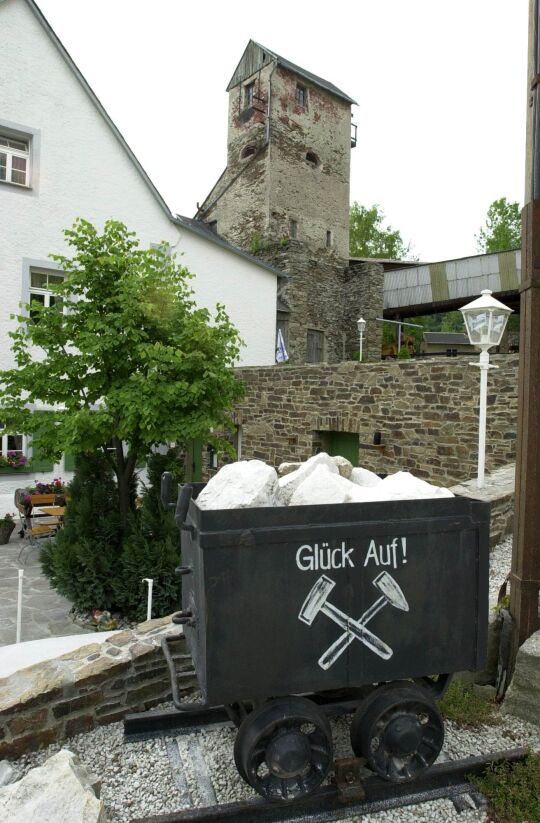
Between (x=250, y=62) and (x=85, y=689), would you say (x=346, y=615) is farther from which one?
(x=250, y=62)

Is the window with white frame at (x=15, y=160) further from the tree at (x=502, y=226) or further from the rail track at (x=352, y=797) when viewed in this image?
the tree at (x=502, y=226)

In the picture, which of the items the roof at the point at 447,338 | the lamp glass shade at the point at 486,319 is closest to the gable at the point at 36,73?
the lamp glass shade at the point at 486,319

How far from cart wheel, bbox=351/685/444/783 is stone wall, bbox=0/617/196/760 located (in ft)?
3.10

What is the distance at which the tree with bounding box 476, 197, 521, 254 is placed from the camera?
3466 cm

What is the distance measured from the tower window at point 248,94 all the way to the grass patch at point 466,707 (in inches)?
1157

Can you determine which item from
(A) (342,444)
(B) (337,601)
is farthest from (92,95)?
(B) (337,601)

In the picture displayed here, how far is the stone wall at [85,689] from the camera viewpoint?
3.05 metres

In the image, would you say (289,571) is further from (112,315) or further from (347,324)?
(347,324)

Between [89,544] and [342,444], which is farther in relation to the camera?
[342,444]

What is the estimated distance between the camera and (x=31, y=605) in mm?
7449

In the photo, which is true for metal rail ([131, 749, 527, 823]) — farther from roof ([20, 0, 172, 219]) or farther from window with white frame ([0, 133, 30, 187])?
roof ([20, 0, 172, 219])

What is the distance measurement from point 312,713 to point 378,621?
1.61 ft

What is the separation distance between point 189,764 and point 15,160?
12.8m

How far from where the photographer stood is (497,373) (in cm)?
877
